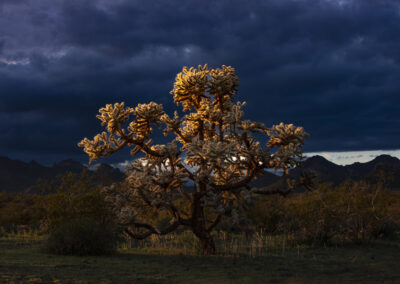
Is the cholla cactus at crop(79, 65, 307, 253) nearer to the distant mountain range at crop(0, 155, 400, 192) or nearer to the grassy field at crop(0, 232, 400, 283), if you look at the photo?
the grassy field at crop(0, 232, 400, 283)

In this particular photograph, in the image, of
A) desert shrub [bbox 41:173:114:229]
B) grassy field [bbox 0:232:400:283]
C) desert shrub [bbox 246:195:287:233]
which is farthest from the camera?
desert shrub [bbox 246:195:287:233]

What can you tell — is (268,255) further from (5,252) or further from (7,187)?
(7,187)

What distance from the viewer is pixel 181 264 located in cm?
1546

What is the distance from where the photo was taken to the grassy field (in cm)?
1282

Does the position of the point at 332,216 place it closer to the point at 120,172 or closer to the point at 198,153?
the point at 198,153

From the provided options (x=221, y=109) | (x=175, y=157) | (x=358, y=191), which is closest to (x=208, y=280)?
(x=175, y=157)

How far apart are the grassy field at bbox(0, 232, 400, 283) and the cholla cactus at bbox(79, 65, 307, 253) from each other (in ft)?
4.91

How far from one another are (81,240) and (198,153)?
6.69 metres

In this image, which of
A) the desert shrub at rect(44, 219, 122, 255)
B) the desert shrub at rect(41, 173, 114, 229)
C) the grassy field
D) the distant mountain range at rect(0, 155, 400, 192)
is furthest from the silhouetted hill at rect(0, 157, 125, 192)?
the grassy field

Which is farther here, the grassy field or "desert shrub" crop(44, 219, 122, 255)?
"desert shrub" crop(44, 219, 122, 255)

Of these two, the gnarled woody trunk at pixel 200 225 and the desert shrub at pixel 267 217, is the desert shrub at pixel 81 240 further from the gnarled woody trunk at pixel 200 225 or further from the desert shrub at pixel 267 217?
the desert shrub at pixel 267 217

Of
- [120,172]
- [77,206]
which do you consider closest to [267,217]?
[77,206]

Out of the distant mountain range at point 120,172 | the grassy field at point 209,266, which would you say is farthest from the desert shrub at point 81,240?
the distant mountain range at point 120,172

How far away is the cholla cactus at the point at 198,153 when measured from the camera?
51.2 ft
